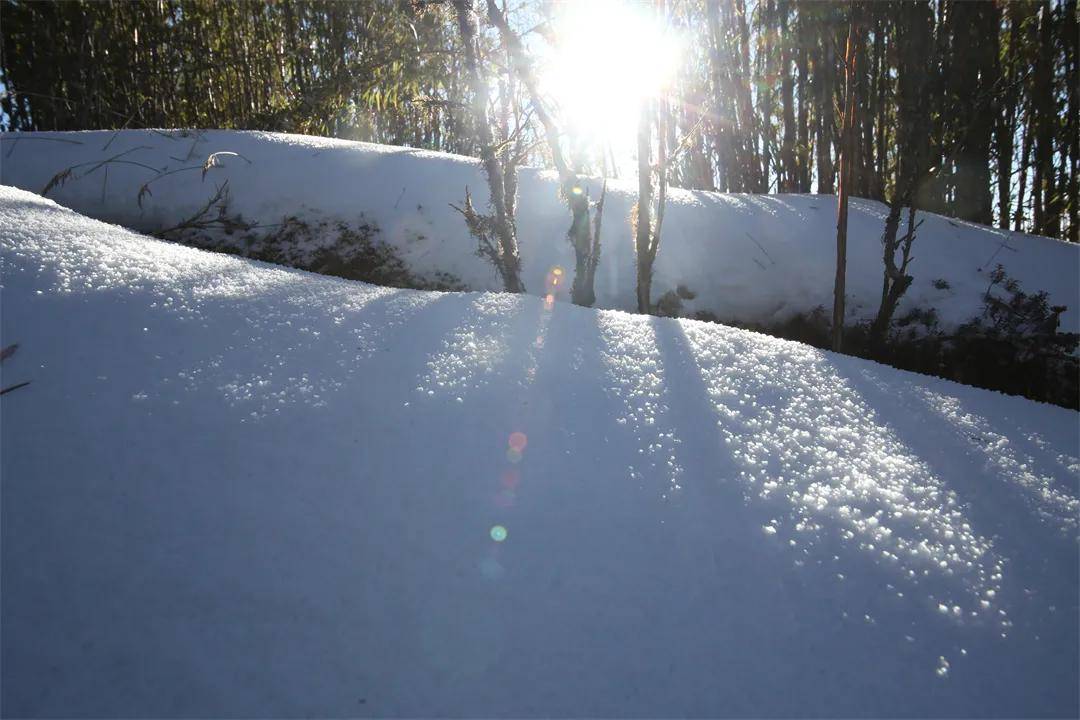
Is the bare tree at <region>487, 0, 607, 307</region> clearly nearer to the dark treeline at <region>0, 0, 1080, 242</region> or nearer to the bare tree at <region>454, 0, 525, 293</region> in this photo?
the bare tree at <region>454, 0, 525, 293</region>

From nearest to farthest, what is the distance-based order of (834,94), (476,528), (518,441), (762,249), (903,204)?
(476,528), (518,441), (903,204), (762,249), (834,94)

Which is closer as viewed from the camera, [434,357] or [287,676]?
[287,676]

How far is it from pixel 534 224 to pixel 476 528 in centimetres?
158

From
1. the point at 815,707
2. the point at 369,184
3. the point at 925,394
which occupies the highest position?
the point at 369,184

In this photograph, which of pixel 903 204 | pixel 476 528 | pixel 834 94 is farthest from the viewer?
pixel 834 94

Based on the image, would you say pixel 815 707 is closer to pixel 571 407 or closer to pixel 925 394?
pixel 571 407

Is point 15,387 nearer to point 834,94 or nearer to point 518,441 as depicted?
point 518,441

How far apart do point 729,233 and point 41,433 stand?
1862 mm

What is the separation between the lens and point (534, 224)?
2045 mm

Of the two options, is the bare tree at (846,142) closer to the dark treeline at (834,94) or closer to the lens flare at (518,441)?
the dark treeline at (834,94)

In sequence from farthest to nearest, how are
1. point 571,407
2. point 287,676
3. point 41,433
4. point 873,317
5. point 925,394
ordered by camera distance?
point 873,317 < point 925,394 < point 571,407 < point 41,433 < point 287,676

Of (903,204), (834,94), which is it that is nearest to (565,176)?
(903,204)

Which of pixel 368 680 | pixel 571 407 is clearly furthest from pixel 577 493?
pixel 368 680

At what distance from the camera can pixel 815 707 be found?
0.47 meters
